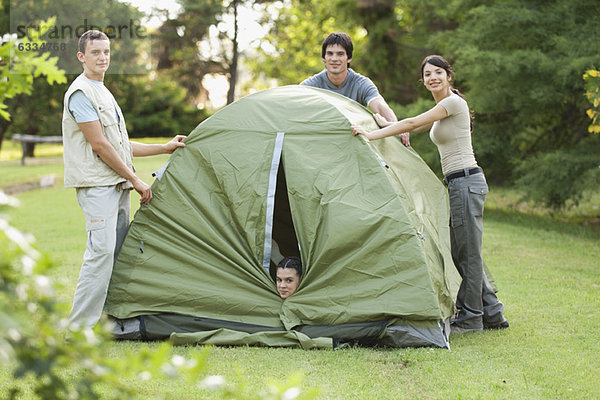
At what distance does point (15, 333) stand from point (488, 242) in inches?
304

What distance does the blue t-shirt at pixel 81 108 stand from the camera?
13.3ft

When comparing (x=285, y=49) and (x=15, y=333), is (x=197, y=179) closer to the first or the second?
(x=15, y=333)

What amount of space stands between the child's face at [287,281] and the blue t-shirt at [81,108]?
1.51 metres

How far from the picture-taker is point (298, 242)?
4418 mm

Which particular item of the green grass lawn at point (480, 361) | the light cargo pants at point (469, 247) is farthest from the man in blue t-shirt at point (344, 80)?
the green grass lawn at point (480, 361)

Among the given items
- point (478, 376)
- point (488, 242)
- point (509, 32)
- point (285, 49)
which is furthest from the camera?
point (285, 49)

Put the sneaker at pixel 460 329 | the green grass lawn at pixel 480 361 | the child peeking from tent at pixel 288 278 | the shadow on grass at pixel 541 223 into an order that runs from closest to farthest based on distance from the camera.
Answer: the green grass lawn at pixel 480 361 < the child peeking from tent at pixel 288 278 < the sneaker at pixel 460 329 < the shadow on grass at pixel 541 223

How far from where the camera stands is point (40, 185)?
15.7m

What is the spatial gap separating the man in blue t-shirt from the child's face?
1445 millimetres

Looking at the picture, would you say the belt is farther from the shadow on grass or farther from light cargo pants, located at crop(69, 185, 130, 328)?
the shadow on grass

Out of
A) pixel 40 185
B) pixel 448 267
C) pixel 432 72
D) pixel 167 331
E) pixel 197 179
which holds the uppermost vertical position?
pixel 432 72

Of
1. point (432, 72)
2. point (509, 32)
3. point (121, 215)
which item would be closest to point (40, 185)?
point (509, 32)

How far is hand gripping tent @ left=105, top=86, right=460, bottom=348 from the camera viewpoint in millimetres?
4078

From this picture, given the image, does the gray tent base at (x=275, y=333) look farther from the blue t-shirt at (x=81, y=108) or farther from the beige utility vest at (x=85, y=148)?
the blue t-shirt at (x=81, y=108)
